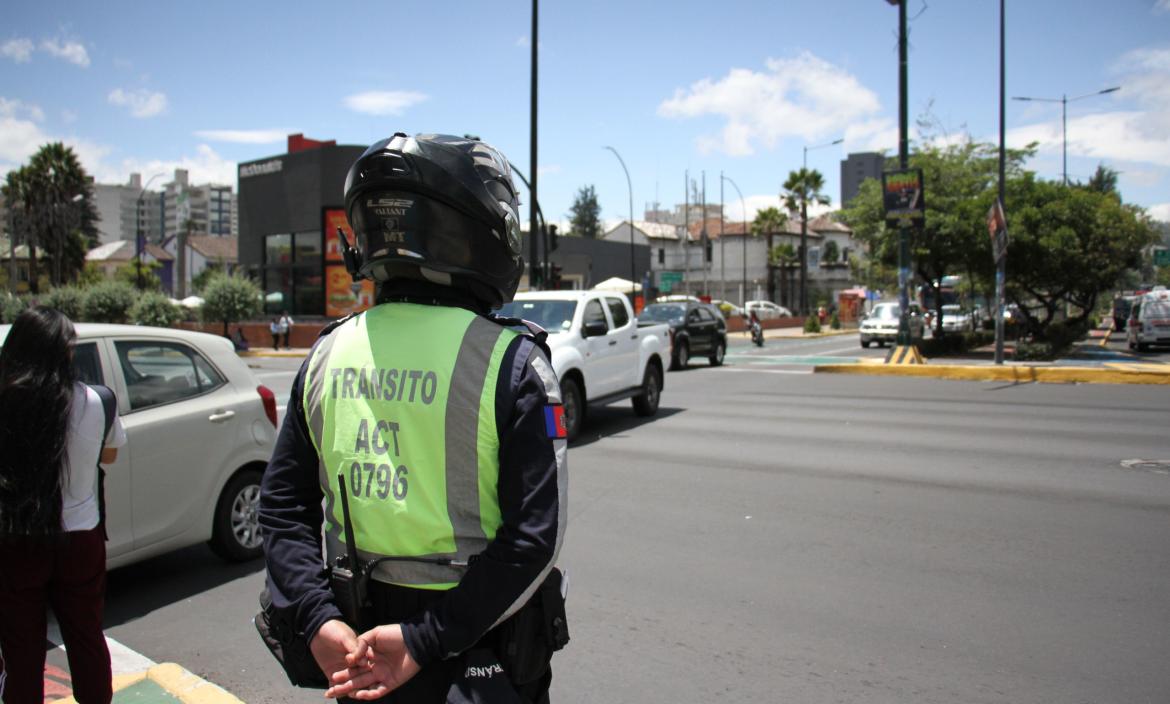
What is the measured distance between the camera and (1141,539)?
233 inches

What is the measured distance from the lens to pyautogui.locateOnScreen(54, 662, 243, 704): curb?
139 inches

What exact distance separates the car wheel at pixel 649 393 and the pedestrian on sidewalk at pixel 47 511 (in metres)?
9.50

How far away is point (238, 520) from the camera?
18.3ft

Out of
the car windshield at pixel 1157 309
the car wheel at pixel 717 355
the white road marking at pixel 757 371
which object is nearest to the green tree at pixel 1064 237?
the car windshield at pixel 1157 309

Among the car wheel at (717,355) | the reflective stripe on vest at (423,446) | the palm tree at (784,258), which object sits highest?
the palm tree at (784,258)

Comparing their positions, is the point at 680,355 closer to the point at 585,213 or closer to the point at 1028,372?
the point at 1028,372

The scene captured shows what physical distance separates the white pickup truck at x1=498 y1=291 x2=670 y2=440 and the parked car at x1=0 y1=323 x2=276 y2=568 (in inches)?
179

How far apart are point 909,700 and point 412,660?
106 inches

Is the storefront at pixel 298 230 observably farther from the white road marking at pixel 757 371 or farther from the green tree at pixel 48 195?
the white road marking at pixel 757 371

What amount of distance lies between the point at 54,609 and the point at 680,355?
18124mm

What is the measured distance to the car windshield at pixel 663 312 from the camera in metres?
21.8

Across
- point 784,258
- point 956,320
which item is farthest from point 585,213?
point 956,320

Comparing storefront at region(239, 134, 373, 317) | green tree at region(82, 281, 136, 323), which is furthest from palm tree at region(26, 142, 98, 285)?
green tree at region(82, 281, 136, 323)

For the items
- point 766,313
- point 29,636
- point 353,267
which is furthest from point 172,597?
point 766,313
